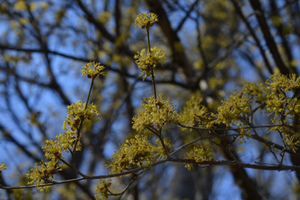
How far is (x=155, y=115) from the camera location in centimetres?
167

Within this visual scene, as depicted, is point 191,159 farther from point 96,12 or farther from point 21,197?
point 96,12

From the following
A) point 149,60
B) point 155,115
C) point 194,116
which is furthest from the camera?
point 194,116

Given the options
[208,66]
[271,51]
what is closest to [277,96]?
[271,51]

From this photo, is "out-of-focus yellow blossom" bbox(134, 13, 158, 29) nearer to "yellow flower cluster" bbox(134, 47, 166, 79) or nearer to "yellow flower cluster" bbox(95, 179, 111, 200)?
"yellow flower cluster" bbox(134, 47, 166, 79)

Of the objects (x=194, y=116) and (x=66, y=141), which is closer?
(x=66, y=141)

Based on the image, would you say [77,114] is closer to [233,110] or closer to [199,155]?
[199,155]

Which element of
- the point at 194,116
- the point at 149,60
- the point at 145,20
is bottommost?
the point at 194,116

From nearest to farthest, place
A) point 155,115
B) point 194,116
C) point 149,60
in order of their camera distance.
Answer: point 155,115, point 149,60, point 194,116

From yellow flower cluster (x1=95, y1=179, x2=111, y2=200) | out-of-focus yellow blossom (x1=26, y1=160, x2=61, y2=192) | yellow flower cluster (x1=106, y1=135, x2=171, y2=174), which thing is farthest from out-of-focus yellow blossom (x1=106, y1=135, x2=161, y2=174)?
out-of-focus yellow blossom (x1=26, y1=160, x2=61, y2=192)

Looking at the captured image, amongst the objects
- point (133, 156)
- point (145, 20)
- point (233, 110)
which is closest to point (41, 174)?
point (133, 156)

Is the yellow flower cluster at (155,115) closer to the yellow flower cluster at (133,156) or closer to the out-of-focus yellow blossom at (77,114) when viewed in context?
the yellow flower cluster at (133,156)

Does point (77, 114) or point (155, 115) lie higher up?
point (77, 114)

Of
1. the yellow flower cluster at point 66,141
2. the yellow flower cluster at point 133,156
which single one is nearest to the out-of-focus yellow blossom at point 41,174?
the yellow flower cluster at point 66,141

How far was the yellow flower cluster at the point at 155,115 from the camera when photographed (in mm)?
1681
